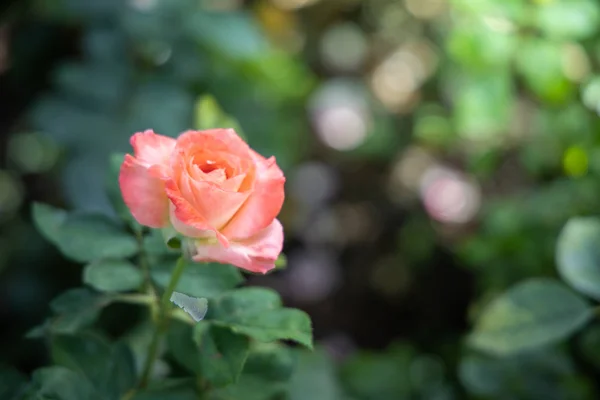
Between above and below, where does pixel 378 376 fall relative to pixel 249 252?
Result: below

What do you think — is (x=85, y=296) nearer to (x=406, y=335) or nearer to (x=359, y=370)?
(x=359, y=370)

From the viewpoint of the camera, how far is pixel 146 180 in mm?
563

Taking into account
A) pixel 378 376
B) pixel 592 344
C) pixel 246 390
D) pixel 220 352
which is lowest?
pixel 378 376

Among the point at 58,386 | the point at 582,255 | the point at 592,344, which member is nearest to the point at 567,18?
the point at 582,255

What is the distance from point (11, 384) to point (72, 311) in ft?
0.41

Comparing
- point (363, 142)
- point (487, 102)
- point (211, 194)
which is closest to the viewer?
point (211, 194)

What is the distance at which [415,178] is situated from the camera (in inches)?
81.4

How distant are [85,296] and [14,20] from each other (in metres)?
1.16

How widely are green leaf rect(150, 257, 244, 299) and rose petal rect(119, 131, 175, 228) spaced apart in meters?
0.11

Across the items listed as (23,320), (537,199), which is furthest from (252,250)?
(23,320)

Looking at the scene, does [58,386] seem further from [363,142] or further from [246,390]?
[363,142]

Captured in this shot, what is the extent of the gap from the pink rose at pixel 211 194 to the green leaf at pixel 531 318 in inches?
19.4

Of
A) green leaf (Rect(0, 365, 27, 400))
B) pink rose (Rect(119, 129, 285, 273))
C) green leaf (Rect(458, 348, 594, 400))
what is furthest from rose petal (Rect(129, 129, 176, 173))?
green leaf (Rect(458, 348, 594, 400))

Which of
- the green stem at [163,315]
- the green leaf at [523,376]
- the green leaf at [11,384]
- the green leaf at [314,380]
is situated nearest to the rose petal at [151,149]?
the green stem at [163,315]
